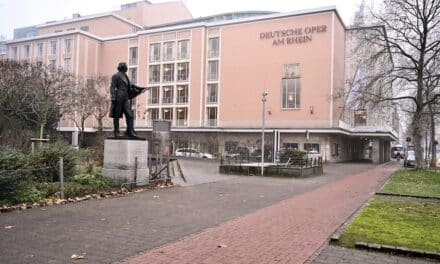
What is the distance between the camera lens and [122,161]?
14.7 metres

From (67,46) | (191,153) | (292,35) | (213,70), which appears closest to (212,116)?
(213,70)

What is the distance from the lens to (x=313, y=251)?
697cm

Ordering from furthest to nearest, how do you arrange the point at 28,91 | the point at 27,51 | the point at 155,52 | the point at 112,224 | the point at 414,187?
the point at 27,51 → the point at 155,52 → the point at 28,91 → the point at 414,187 → the point at 112,224

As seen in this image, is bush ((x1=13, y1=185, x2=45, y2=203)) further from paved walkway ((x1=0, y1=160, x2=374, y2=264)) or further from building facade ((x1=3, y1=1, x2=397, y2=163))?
building facade ((x1=3, y1=1, x2=397, y2=163))

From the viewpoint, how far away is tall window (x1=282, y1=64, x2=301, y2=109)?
54875 mm

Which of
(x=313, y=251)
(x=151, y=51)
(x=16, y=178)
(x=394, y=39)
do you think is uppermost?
(x=151, y=51)

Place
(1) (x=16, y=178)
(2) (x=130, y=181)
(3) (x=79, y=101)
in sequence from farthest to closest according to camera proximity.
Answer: (3) (x=79, y=101)
(2) (x=130, y=181)
(1) (x=16, y=178)

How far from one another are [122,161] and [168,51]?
5214 centimetres

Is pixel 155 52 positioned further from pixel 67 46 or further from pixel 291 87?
pixel 291 87

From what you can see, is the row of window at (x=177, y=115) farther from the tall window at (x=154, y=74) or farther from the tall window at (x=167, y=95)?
the tall window at (x=154, y=74)

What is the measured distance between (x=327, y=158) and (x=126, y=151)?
39.5 m

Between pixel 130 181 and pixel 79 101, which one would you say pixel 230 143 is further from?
pixel 130 181

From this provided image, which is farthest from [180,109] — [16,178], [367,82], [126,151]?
[16,178]

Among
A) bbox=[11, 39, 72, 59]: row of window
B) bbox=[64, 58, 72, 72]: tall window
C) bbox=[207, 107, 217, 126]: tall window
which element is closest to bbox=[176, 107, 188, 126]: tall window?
bbox=[207, 107, 217, 126]: tall window
